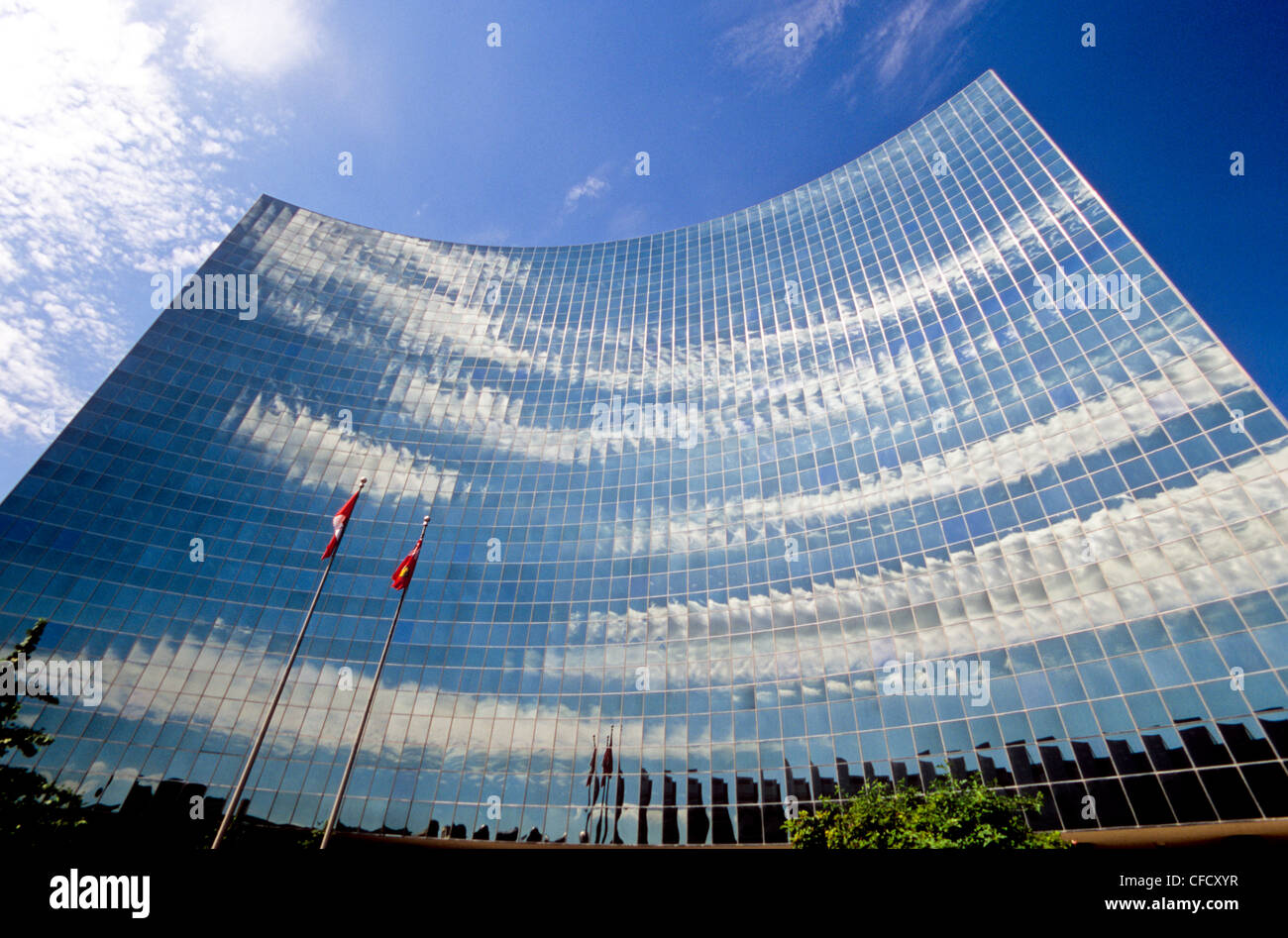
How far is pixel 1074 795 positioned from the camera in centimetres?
3097

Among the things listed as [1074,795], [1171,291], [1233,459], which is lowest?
[1074,795]

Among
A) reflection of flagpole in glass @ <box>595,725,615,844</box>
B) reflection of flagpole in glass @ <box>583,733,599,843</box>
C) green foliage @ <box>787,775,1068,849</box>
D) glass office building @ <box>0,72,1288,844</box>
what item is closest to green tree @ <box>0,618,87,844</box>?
glass office building @ <box>0,72,1288,844</box>

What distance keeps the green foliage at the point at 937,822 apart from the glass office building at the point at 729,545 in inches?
491

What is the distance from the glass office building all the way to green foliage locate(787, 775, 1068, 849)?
12.5 meters

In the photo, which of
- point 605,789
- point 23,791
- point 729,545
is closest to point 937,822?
point 605,789

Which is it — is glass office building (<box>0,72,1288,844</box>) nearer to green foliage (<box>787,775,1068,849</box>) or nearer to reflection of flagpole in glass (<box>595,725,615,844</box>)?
reflection of flagpole in glass (<box>595,725,615,844</box>)

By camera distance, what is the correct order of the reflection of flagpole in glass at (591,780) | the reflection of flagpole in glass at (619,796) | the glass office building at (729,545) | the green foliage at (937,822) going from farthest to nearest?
1. the reflection of flagpole in glass at (591,780)
2. the reflection of flagpole in glass at (619,796)
3. the glass office building at (729,545)
4. the green foliage at (937,822)

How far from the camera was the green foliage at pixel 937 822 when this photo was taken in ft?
67.7

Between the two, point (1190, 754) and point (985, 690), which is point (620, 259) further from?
point (1190, 754)

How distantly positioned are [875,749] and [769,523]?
1891 centimetres

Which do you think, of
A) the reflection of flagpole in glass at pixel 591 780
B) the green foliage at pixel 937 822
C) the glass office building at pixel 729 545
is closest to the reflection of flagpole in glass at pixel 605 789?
the glass office building at pixel 729 545

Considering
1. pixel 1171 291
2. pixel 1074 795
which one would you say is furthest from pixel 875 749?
pixel 1171 291

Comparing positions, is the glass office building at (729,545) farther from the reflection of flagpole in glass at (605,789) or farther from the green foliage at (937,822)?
the green foliage at (937,822)

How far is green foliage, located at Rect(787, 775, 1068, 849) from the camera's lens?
2064cm
